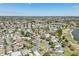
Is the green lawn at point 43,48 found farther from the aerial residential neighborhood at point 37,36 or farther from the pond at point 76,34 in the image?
the pond at point 76,34

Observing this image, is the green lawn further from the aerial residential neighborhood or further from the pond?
the pond

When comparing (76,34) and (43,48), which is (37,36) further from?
(76,34)

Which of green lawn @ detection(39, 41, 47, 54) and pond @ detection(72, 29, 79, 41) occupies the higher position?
pond @ detection(72, 29, 79, 41)

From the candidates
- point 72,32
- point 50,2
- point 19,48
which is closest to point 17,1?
point 50,2

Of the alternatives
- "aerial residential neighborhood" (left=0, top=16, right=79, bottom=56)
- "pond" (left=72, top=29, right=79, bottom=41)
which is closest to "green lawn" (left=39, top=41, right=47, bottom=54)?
"aerial residential neighborhood" (left=0, top=16, right=79, bottom=56)

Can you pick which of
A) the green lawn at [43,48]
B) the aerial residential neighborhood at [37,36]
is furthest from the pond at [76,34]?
the green lawn at [43,48]

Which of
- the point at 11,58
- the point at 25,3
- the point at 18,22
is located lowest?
the point at 11,58

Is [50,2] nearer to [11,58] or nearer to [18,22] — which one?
[18,22]

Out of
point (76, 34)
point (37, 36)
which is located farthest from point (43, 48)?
point (76, 34)

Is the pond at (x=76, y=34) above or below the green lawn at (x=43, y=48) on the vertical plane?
above

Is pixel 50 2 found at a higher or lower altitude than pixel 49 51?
higher
